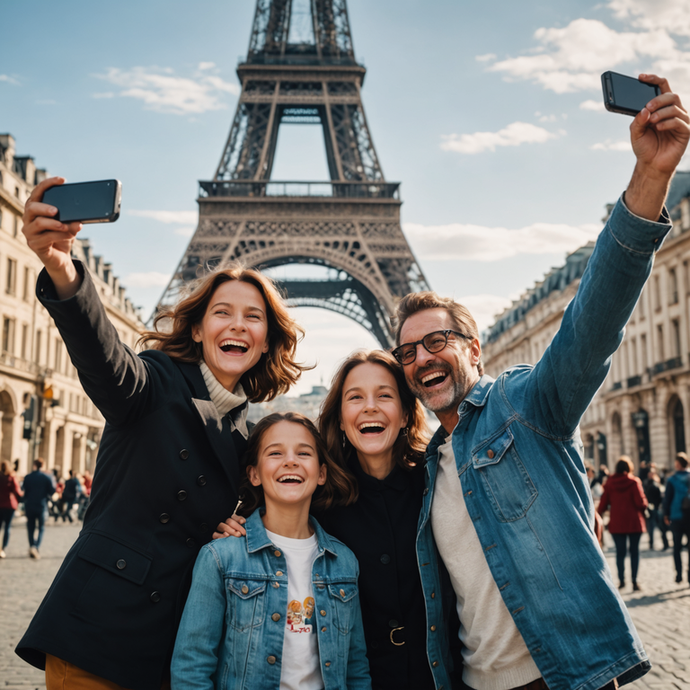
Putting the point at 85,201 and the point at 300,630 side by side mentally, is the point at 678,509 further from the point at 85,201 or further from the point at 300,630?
the point at 85,201

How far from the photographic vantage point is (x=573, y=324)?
2.27 metres

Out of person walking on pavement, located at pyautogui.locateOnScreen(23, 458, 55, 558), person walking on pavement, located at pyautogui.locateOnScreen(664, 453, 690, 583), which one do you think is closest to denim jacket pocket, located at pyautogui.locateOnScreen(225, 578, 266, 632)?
person walking on pavement, located at pyautogui.locateOnScreen(664, 453, 690, 583)

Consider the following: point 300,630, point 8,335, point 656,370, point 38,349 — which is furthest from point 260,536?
point 38,349

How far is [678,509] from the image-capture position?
36.1 ft

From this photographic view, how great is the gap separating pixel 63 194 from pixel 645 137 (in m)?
1.63

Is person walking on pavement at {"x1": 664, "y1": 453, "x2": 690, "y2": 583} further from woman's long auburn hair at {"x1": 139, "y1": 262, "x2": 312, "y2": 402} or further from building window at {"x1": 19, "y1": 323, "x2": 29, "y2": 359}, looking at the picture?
building window at {"x1": 19, "y1": 323, "x2": 29, "y2": 359}

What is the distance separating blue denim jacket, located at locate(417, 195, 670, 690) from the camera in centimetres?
219

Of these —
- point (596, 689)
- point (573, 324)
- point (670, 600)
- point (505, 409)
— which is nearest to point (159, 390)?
point (505, 409)

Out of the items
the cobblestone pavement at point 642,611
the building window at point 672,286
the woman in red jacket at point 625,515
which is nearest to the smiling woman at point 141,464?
the cobblestone pavement at point 642,611

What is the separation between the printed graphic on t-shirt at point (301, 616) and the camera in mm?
2629

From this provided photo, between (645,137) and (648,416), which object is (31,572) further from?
(648,416)

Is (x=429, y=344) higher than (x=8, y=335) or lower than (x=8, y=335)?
lower

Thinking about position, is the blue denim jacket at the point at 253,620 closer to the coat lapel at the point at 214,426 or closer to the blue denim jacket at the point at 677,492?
the coat lapel at the point at 214,426

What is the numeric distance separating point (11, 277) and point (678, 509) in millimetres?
30286
